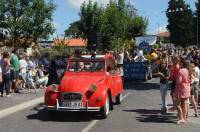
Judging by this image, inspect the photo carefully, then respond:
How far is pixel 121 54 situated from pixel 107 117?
19.9 meters

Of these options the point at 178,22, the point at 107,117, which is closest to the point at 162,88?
the point at 107,117

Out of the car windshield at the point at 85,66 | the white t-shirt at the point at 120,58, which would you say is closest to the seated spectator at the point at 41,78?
the car windshield at the point at 85,66

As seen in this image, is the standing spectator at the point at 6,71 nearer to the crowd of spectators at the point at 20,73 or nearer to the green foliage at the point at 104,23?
the crowd of spectators at the point at 20,73

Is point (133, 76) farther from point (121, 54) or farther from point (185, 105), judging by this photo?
point (185, 105)

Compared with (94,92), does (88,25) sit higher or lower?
higher

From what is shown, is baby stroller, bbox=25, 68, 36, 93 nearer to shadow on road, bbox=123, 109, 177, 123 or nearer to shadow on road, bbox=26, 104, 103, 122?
shadow on road, bbox=26, 104, 103, 122

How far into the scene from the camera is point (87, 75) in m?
16.1

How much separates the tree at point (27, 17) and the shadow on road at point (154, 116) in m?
19.5

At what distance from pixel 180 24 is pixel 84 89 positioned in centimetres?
10677

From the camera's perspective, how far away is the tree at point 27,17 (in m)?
35.0

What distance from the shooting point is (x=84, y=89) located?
48.4 ft

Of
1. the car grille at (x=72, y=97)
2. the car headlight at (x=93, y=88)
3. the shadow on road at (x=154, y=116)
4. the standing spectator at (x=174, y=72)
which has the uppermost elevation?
the standing spectator at (x=174, y=72)

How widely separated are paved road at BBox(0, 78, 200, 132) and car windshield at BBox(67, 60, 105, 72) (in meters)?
1.36

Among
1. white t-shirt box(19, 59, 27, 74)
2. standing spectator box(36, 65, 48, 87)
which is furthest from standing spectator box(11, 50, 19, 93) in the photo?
standing spectator box(36, 65, 48, 87)
